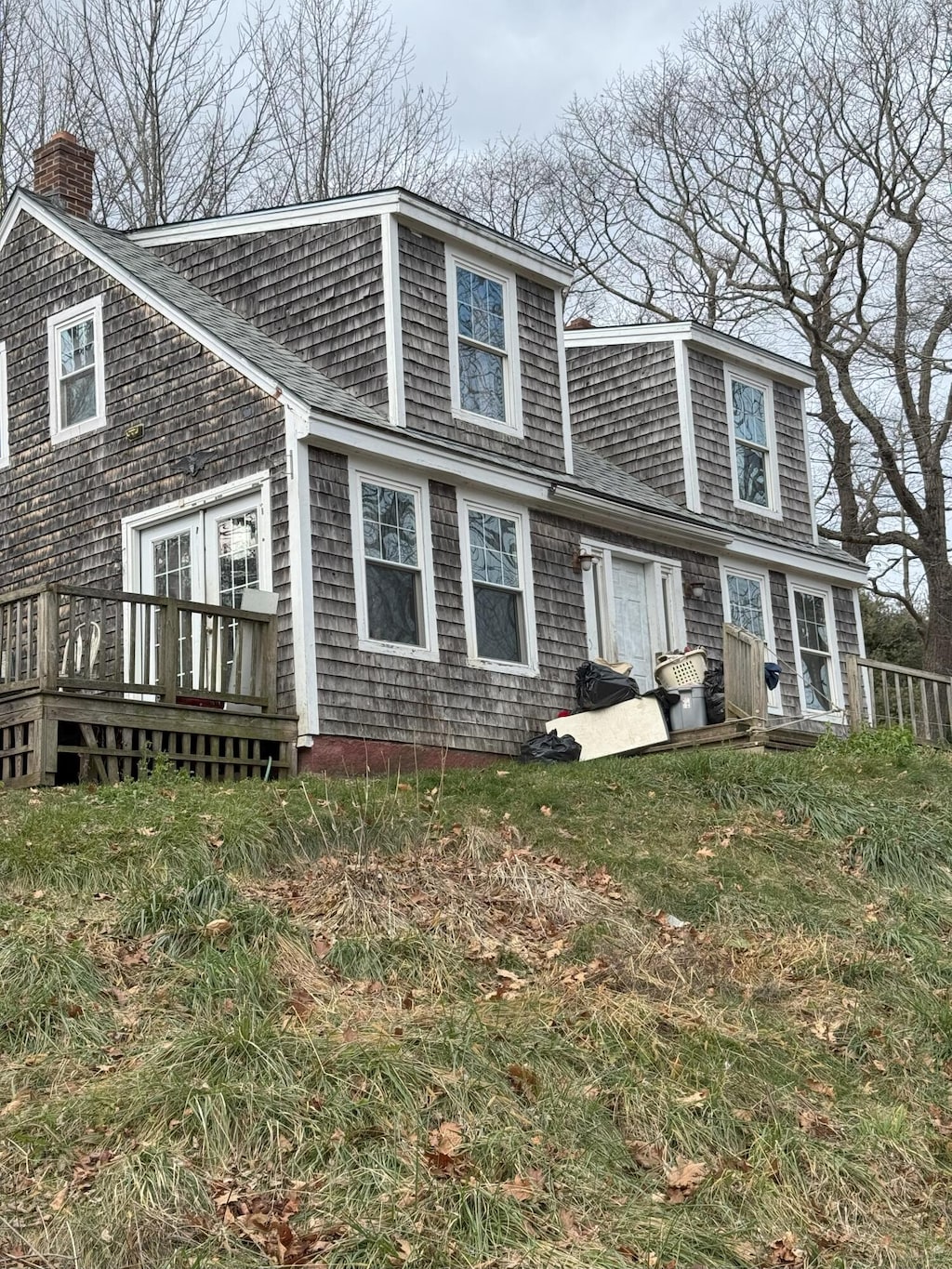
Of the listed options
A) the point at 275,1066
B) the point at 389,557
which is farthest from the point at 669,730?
the point at 275,1066

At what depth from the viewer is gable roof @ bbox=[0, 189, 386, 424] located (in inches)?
601

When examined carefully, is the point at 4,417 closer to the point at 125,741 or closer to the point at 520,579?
the point at 520,579

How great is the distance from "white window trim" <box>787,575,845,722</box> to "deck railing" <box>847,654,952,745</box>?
36cm

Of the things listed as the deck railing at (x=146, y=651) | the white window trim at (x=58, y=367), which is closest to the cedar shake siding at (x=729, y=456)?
the white window trim at (x=58, y=367)

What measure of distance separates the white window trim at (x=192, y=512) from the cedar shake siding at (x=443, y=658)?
0.49 m

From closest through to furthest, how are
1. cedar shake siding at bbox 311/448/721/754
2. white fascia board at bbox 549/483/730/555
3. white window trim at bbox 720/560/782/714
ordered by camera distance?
cedar shake siding at bbox 311/448/721/754, white fascia board at bbox 549/483/730/555, white window trim at bbox 720/560/782/714

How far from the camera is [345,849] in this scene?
35.2 ft

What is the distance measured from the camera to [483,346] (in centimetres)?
1733

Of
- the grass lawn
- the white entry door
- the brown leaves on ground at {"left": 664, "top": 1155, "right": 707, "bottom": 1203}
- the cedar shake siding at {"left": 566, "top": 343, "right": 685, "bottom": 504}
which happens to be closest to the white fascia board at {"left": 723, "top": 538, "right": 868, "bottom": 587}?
the cedar shake siding at {"left": 566, "top": 343, "right": 685, "bottom": 504}

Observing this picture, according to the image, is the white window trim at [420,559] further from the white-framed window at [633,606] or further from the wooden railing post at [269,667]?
the white-framed window at [633,606]

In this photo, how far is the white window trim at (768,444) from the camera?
21.0 metres

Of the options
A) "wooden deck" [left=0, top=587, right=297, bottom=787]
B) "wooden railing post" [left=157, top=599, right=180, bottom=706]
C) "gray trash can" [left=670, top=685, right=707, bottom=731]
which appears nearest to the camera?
"wooden deck" [left=0, top=587, right=297, bottom=787]

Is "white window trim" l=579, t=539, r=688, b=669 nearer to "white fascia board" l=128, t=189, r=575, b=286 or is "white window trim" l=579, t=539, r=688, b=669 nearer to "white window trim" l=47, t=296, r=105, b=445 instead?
"white fascia board" l=128, t=189, r=575, b=286

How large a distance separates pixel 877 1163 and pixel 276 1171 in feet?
9.57
